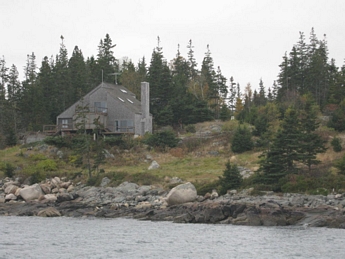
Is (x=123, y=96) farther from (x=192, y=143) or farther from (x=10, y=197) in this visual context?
(x=10, y=197)

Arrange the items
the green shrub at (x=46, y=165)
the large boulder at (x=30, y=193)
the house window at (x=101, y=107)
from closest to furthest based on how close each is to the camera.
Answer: the large boulder at (x=30, y=193), the green shrub at (x=46, y=165), the house window at (x=101, y=107)

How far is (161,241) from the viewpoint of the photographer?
2788cm

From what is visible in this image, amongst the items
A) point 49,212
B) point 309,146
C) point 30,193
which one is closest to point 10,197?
point 30,193

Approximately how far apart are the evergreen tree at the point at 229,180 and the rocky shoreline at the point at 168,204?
793 mm

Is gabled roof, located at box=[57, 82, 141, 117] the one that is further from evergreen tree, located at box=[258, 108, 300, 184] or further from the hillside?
evergreen tree, located at box=[258, 108, 300, 184]

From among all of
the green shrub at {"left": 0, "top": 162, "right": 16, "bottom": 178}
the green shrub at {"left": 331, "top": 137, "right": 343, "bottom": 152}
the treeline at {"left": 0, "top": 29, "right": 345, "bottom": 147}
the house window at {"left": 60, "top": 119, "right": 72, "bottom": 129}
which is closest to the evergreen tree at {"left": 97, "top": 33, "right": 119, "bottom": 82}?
the treeline at {"left": 0, "top": 29, "right": 345, "bottom": 147}

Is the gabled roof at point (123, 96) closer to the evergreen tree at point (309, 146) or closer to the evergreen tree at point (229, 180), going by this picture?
the evergreen tree at point (229, 180)

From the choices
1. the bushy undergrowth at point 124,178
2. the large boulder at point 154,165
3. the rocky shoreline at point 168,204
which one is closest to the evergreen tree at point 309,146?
the rocky shoreline at point 168,204

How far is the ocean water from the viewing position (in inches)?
974

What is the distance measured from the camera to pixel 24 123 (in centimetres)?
8006

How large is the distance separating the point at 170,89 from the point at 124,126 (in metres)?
15.7

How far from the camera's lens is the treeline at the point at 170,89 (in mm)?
73812

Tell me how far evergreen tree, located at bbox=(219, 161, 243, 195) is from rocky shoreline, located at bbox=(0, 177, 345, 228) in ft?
2.60

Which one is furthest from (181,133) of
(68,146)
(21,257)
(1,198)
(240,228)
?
(21,257)
